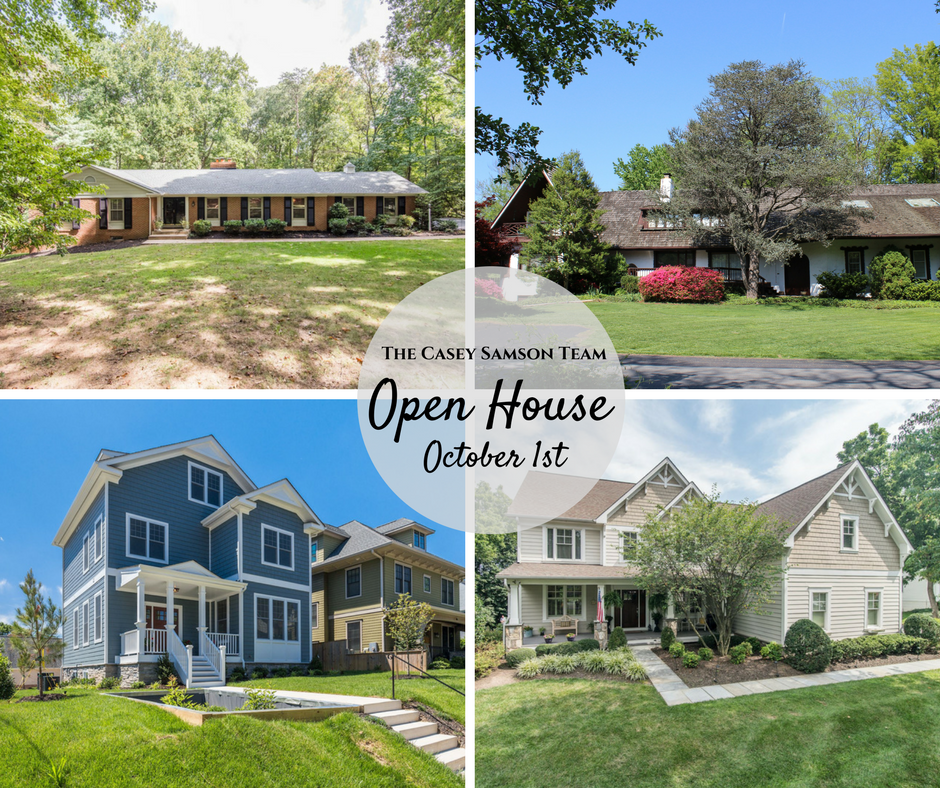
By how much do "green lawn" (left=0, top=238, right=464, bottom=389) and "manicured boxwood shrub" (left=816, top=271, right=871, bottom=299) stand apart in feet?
61.7

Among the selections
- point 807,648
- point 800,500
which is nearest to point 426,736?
point 807,648

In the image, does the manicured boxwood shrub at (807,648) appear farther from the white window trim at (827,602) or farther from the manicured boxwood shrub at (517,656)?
the manicured boxwood shrub at (517,656)

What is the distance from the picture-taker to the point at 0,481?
764cm

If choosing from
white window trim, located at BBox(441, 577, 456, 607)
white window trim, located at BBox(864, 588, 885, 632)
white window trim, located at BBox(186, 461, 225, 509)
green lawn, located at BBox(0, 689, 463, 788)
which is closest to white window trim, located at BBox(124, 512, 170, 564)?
white window trim, located at BBox(186, 461, 225, 509)

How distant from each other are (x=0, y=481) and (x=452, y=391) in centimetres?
540

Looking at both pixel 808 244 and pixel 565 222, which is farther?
pixel 808 244

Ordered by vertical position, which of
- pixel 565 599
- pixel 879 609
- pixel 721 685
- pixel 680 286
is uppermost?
pixel 680 286

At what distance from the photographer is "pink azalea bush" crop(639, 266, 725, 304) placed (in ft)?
79.5

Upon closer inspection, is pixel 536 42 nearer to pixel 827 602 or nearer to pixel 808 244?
pixel 827 602

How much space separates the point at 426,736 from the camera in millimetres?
8125

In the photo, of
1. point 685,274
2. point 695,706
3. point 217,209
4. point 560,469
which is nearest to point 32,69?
point 217,209

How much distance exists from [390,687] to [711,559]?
4.72 m

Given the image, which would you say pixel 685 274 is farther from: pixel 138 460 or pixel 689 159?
pixel 138 460

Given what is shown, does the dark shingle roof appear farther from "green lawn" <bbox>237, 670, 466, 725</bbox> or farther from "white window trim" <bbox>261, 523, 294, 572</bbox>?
"white window trim" <bbox>261, 523, 294, 572</bbox>
